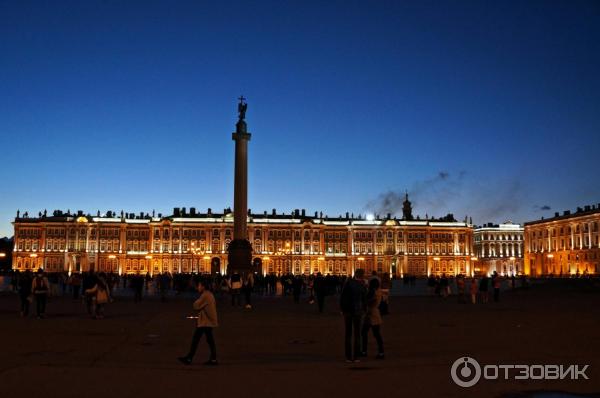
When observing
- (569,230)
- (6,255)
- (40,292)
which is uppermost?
(569,230)

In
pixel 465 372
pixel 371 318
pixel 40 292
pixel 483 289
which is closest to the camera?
pixel 465 372

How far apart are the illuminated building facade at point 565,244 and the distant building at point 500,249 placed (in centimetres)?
2009

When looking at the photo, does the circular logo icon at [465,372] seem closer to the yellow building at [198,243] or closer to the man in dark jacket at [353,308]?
the man in dark jacket at [353,308]

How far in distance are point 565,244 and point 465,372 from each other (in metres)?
102

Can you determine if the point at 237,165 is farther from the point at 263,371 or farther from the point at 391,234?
the point at 391,234

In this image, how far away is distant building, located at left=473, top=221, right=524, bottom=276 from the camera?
138250mm

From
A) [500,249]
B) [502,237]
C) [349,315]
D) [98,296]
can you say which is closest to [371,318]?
[349,315]

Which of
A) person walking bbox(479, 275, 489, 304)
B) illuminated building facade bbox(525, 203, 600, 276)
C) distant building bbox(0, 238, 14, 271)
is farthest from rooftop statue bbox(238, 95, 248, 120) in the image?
distant building bbox(0, 238, 14, 271)

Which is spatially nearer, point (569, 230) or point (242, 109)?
point (242, 109)

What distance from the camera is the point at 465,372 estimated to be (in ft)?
34.6

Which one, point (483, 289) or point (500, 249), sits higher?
point (500, 249)

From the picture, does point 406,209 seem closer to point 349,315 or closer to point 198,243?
point 198,243

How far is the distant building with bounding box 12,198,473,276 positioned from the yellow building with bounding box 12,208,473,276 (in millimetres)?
158

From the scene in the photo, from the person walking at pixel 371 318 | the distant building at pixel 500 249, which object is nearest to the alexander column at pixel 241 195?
the person walking at pixel 371 318
